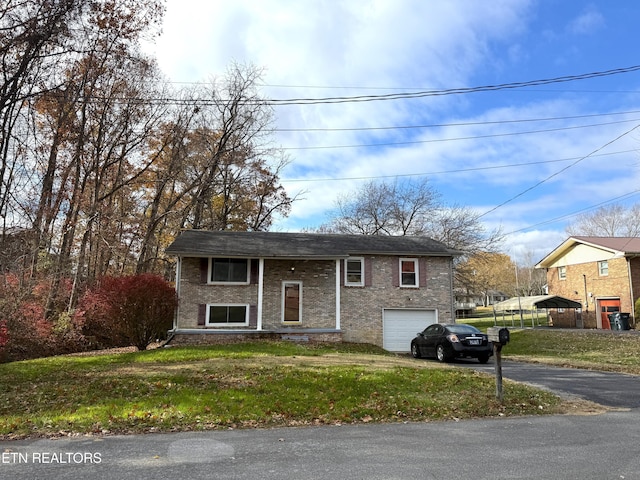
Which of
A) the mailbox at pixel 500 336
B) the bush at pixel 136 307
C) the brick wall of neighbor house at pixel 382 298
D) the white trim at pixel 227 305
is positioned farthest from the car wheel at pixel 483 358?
the bush at pixel 136 307

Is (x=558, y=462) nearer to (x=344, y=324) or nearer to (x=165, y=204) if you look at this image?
(x=344, y=324)

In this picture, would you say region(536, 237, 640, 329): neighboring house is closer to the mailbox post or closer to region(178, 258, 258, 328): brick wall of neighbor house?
region(178, 258, 258, 328): brick wall of neighbor house

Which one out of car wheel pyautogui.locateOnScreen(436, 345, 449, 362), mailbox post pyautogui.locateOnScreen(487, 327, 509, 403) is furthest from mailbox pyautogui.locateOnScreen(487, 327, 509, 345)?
car wheel pyautogui.locateOnScreen(436, 345, 449, 362)

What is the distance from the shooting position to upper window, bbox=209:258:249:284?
1898cm

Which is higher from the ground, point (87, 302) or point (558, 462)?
point (87, 302)

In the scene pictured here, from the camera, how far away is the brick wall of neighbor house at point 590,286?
1053 inches

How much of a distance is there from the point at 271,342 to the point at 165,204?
1614cm

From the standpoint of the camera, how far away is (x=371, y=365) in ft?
38.0

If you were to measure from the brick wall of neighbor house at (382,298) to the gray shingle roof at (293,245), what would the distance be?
767 mm

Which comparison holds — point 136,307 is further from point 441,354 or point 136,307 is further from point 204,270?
point 441,354

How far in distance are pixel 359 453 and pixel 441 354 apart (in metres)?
11.3

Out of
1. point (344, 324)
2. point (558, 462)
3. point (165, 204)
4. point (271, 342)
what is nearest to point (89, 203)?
point (165, 204)

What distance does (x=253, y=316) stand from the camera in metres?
19.0

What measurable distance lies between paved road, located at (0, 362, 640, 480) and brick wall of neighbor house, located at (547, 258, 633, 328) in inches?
961
